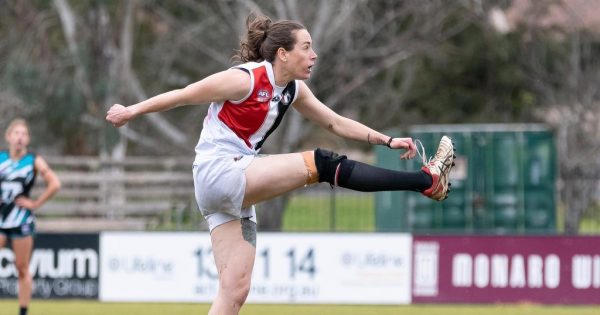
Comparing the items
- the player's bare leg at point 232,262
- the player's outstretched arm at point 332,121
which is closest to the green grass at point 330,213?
the player's outstretched arm at point 332,121

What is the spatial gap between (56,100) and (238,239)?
58.1ft

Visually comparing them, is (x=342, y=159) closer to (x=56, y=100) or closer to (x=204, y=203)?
(x=204, y=203)

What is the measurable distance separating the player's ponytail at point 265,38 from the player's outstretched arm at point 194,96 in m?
0.29

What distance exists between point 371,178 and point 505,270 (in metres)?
8.16

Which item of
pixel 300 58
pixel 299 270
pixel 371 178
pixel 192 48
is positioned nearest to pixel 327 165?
pixel 371 178

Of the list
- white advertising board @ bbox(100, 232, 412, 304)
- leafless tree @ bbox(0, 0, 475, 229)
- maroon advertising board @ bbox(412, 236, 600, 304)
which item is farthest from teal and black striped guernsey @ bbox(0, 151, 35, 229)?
leafless tree @ bbox(0, 0, 475, 229)

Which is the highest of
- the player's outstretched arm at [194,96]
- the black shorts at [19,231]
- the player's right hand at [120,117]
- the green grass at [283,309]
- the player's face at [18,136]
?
the player's face at [18,136]

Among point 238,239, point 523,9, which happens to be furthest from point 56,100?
point 238,239

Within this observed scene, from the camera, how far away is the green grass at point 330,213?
1981 centimetres

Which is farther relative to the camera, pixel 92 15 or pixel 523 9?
pixel 523 9

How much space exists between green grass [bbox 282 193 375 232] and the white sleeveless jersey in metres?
12.1

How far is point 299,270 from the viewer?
1471 centimetres

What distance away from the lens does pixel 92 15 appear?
952 inches

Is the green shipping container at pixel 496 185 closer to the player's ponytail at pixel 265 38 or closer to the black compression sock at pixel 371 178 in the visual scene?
the player's ponytail at pixel 265 38
